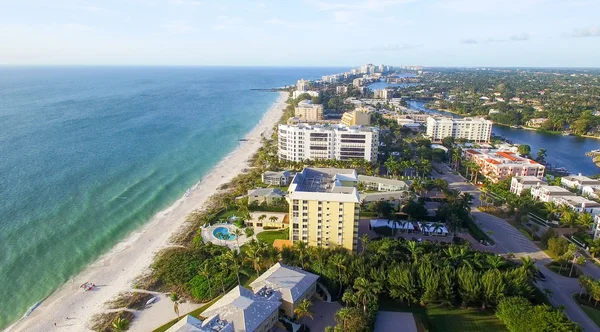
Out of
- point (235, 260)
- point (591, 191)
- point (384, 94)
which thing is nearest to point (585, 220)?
point (591, 191)

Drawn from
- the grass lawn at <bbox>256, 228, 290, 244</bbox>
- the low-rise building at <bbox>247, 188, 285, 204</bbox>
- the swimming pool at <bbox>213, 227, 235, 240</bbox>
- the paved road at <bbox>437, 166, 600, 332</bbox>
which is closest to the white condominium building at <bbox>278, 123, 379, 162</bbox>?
the low-rise building at <bbox>247, 188, 285, 204</bbox>

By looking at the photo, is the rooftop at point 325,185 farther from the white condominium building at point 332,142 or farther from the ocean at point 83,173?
the white condominium building at point 332,142

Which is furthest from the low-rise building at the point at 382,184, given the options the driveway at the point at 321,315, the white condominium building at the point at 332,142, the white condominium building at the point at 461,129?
the white condominium building at the point at 461,129

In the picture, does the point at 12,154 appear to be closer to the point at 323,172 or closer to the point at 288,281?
the point at 323,172

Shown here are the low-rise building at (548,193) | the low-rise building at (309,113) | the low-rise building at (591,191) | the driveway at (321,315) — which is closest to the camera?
the driveway at (321,315)

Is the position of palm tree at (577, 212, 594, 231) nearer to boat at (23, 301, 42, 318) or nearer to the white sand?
the white sand

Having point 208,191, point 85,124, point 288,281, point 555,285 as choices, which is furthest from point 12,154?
point 555,285

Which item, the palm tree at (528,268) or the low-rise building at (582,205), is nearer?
the palm tree at (528,268)
